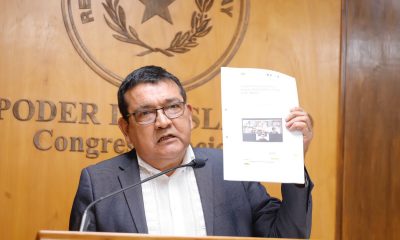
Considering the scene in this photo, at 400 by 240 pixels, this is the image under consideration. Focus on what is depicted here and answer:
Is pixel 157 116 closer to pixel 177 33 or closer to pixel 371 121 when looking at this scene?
pixel 177 33

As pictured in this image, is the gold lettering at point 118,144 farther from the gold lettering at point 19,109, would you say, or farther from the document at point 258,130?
the document at point 258,130

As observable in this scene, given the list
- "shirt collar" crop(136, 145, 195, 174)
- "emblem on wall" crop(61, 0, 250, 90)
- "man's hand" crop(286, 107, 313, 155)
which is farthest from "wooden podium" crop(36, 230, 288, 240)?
"emblem on wall" crop(61, 0, 250, 90)

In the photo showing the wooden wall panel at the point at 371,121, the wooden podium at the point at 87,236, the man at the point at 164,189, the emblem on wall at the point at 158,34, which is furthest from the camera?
the wooden wall panel at the point at 371,121

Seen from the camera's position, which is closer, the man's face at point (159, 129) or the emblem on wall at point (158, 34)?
the man's face at point (159, 129)

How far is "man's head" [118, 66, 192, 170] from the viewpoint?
2.02 meters

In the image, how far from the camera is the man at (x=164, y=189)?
196 cm

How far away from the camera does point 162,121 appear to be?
200cm

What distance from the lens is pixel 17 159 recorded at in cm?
260

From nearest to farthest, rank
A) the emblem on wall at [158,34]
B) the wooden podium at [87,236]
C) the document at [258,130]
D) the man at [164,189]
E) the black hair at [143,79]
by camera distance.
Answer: the wooden podium at [87,236]
the document at [258,130]
the man at [164,189]
the black hair at [143,79]
the emblem on wall at [158,34]

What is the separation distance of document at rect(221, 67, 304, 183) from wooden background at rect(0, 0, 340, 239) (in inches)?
43.9

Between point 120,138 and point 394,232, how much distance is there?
5.24 feet

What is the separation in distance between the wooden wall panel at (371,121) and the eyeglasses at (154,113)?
1.27 m

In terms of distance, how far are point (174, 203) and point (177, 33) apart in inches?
42.8

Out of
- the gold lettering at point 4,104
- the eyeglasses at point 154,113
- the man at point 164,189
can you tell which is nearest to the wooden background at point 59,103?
the gold lettering at point 4,104
